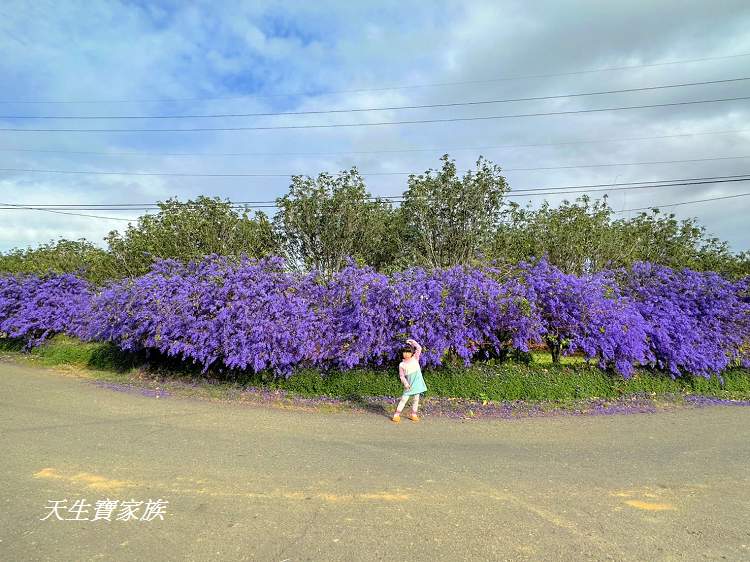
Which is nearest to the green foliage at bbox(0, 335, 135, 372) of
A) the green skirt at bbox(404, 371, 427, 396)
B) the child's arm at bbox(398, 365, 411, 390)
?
the child's arm at bbox(398, 365, 411, 390)

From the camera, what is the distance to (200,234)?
45.6ft

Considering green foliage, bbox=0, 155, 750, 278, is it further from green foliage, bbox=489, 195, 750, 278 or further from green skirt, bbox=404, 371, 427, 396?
green skirt, bbox=404, 371, 427, 396

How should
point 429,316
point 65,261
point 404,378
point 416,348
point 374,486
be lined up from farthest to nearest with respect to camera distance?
point 65,261 → point 429,316 → point 416,348 → point 404,378 → point 374,486

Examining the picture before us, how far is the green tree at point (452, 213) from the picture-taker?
1294 centimetres

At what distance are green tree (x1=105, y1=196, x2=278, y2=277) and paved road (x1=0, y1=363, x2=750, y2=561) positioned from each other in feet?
21.7

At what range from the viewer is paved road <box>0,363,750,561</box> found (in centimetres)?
364

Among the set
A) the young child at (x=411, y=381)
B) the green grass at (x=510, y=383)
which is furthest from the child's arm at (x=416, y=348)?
the green grass at (x=510, y=383)

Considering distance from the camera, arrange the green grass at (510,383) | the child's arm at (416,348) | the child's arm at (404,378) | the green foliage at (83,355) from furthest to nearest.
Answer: the green foliage at (83,355), the green grass at (510,383), the child's arm at (416,348), the child's arm at (404,378)

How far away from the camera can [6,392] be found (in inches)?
387

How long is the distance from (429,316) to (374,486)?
426 cm

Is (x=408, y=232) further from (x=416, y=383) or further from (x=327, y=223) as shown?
(x=416, y=383)

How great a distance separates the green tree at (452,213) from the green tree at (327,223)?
1176mm

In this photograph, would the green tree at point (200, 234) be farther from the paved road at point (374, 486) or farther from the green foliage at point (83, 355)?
the paved road at point (374, 486)

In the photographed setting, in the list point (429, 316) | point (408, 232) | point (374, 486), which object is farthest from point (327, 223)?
point (374, 486)
